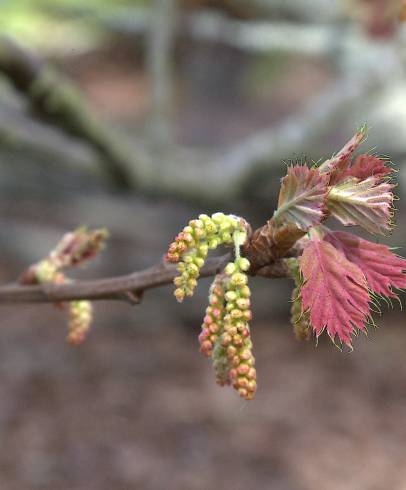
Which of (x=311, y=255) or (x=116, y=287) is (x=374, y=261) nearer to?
(x=311, y=255)

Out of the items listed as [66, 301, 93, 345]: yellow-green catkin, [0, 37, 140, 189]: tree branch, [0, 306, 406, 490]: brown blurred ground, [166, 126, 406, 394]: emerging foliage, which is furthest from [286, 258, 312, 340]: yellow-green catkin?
[0, 306, 406, 490]: brown blurred ground

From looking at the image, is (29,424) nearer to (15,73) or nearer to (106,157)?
(106,157)

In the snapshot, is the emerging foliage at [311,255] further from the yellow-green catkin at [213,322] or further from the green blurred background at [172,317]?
the green blurred background at [172,317]

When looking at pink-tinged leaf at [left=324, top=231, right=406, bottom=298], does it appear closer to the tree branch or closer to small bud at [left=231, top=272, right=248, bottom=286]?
small bud at [left=231, top=272, right=248, bottom=286]

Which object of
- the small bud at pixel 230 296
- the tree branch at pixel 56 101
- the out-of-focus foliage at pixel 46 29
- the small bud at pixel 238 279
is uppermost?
the out-of-focus foliage at pixel 46 29

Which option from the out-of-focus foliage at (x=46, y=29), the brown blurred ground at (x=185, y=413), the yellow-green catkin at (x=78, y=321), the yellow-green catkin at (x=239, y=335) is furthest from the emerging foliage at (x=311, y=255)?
the out-of-focus foliage at (x=46, y=29)

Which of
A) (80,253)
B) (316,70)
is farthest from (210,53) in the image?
(80,253)
